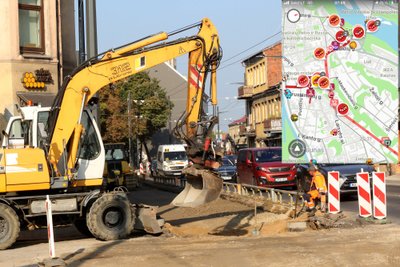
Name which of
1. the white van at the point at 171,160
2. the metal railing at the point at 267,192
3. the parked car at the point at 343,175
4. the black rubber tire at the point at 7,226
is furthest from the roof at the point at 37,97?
the white van at the point at 171,160

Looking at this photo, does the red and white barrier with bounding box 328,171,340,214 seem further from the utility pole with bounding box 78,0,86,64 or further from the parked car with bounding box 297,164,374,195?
the utility pole with bounding box 78,0,86,64

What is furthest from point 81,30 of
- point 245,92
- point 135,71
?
point 245,92

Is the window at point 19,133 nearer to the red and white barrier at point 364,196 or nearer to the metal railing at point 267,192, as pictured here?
the metal railing at point 267,192

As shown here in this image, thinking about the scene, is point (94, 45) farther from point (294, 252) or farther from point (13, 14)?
point (294, 252)

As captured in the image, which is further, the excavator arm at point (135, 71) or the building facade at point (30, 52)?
the building facade at point (30, 52)

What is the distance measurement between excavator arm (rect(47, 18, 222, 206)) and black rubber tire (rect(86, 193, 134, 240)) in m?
0.90

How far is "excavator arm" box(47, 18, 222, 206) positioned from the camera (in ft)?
43.5

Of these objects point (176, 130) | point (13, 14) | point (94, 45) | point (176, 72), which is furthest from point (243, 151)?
point (176, 72)

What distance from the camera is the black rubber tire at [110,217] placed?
13477mm

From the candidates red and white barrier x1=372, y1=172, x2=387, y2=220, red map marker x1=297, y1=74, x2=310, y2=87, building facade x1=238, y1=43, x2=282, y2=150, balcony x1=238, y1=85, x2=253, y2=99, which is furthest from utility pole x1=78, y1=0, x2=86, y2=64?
balcony x1=238, y1=85, x2=253, y2=99

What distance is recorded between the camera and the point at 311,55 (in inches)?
634

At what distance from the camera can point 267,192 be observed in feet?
70.8

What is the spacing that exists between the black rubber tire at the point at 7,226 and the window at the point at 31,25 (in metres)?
9.14

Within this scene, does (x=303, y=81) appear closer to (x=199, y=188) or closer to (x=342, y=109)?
(x=342, y=109)
